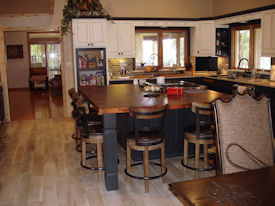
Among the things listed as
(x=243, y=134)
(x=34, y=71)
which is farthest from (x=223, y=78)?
(x=34, y=71)

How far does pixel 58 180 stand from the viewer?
3.95 metres

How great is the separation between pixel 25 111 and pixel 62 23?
9.75 feet

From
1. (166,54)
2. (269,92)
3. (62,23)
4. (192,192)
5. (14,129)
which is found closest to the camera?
(192,192)

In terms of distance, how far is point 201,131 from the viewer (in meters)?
3.63

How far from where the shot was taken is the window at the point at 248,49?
7074mm

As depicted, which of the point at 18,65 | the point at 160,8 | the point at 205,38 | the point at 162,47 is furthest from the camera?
the point at 18,65

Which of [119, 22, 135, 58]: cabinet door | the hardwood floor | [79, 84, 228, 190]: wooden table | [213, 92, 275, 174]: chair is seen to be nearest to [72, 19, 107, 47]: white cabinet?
[119, 22, 135, 58]: cabinet door

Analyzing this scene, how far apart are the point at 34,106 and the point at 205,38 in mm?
5528

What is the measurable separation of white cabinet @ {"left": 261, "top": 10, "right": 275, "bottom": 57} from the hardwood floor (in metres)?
5.04

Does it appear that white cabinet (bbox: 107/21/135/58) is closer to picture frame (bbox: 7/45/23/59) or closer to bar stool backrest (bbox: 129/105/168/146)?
bar stool backrest (bbox: 129/105/168/146)

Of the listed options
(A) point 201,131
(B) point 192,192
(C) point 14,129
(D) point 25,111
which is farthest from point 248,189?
(D) point 25,111

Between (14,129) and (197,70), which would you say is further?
(197,70)

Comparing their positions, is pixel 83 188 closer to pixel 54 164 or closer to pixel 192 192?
pixel 54 164

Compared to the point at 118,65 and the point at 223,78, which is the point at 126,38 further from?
the point at 223,78
